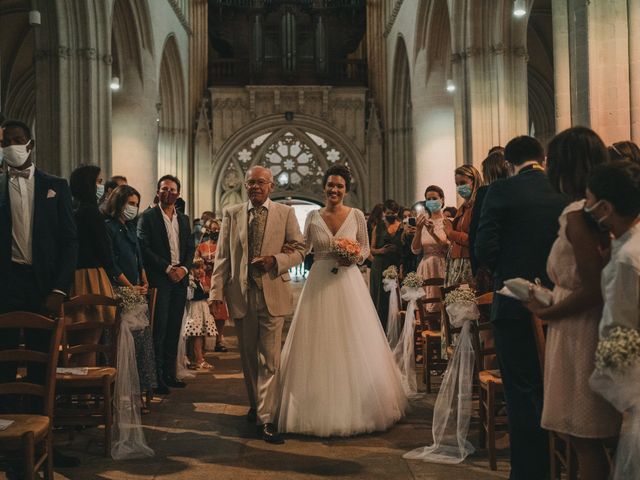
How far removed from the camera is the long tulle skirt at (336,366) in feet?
15.4

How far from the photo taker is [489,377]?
397 cm

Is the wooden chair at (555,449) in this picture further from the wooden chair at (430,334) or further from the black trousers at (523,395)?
the wooden chair at (430,334)

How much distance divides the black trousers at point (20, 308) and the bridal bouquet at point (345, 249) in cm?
184

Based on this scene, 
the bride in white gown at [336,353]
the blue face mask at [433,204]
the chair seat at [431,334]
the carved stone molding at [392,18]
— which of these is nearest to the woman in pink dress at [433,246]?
the blue face mask at [433,204]

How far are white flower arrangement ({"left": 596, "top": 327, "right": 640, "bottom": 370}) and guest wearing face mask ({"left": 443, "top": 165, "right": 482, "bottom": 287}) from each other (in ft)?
8.76

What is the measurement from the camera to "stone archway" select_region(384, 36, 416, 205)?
19.6 meters

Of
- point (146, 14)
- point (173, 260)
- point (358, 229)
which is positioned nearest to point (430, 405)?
point (358, 229)

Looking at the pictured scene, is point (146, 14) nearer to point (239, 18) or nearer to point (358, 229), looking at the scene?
point (239, 18)

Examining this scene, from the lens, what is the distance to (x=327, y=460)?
4.15 metres

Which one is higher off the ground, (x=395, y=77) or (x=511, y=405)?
(x=395, y=77)

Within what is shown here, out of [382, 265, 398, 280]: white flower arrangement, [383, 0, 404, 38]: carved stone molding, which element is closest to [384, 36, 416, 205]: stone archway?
[383, 0, 404, 38]: carved stone molding

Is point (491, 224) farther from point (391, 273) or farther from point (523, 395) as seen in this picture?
point (391, 273)

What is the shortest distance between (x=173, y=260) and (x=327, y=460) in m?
2.70

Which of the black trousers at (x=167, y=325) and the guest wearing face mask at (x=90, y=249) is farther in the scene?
the black trousers at (x=167, y=325)
